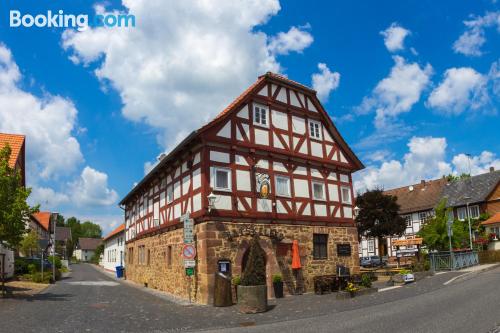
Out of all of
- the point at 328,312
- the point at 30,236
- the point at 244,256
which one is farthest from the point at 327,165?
the point at 30,236

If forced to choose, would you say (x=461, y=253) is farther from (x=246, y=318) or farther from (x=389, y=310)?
(x=246, y=318)

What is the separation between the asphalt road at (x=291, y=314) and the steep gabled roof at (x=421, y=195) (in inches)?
1403

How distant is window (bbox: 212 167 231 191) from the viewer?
17844mm

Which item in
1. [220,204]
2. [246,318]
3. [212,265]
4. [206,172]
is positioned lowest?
[246,318]

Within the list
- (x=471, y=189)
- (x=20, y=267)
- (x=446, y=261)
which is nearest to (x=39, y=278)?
(x=20, y=267)

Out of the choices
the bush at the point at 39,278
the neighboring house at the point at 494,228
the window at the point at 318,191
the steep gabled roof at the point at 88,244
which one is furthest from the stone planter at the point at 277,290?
the steep gabled roof at the point at 88,244

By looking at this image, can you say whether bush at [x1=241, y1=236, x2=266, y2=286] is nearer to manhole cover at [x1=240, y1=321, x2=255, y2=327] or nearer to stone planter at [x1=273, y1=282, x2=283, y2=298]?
manhole cover at [x1=240, y1=321, x2=255, y2=327]

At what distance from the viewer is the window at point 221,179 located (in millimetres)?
17844

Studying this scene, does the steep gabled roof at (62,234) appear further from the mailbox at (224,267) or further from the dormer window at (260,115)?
the mailbox at (224,267)

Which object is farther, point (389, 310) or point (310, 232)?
point (310, 232)

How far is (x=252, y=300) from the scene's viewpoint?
14422mm

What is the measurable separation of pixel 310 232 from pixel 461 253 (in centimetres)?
1297

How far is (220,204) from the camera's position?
699 inches

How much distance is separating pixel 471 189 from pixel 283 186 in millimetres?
37364
